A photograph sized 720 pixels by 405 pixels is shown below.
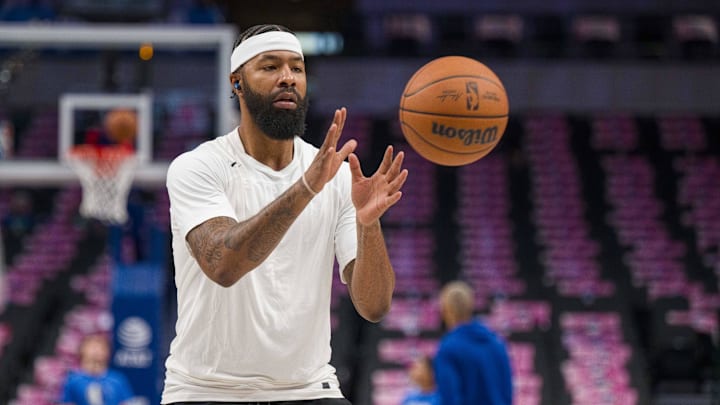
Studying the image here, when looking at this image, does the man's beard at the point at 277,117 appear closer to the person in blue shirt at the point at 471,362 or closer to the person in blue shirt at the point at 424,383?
the person in blue shirt at the point at 471,362

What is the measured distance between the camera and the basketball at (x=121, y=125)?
9.67 m

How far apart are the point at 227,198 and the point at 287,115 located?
0.98 feet

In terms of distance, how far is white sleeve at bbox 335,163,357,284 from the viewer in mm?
3430

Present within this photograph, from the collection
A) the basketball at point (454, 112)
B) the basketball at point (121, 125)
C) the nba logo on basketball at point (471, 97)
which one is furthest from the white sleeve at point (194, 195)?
the basketball at point (121, 125)

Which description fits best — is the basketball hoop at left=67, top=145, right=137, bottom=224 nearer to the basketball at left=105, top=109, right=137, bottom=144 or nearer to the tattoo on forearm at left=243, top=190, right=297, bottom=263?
the basketball at left=105, top=109, right=137, bottom=144

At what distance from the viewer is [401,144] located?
21391 millimetres

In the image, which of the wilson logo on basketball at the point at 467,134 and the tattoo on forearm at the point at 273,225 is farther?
the wilson logo on basketball at the point at 467,134

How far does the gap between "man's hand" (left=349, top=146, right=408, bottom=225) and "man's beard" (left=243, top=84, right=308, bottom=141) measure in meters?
0.22

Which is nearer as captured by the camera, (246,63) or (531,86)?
(246,63)

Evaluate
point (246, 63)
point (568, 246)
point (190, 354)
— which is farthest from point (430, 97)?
point (568, 246)

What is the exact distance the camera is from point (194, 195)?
126 inches

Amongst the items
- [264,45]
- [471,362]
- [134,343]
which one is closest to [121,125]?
[134,343]

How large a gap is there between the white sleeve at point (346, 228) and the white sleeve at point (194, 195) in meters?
0.38

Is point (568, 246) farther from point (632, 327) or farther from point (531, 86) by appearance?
point (531, 86)
